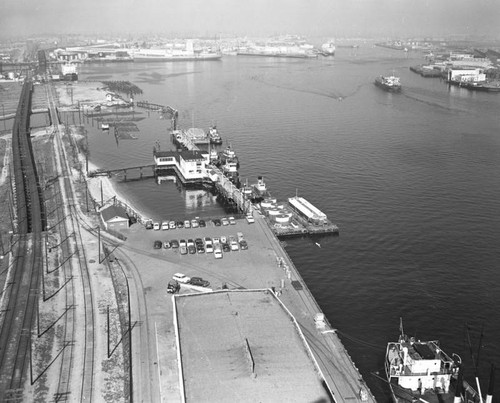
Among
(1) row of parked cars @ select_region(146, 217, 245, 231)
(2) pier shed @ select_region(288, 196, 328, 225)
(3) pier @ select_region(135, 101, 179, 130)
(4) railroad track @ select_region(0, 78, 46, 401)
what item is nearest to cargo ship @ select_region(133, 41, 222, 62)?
(3) pier @ select_region(135, 101, 179, 130)

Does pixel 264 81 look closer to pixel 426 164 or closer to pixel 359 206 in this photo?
pixel 426 164

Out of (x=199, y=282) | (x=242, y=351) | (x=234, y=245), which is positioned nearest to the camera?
(x=242, y=351)

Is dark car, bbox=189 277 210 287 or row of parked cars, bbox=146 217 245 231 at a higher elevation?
row of parked cars, bbox=146 217 245 231

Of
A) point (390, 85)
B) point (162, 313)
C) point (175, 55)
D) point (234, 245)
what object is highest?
point (175, 55)

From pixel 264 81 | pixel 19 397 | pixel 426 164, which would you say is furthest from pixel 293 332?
pixel 264 81

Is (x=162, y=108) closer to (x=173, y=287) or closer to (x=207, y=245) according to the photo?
(x=207, y=245)

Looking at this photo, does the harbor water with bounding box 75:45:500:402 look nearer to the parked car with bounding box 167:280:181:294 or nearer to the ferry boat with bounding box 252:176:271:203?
the ferry boat with bounding box 252:176:271:203

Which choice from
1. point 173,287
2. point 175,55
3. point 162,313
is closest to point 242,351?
point 162,313
